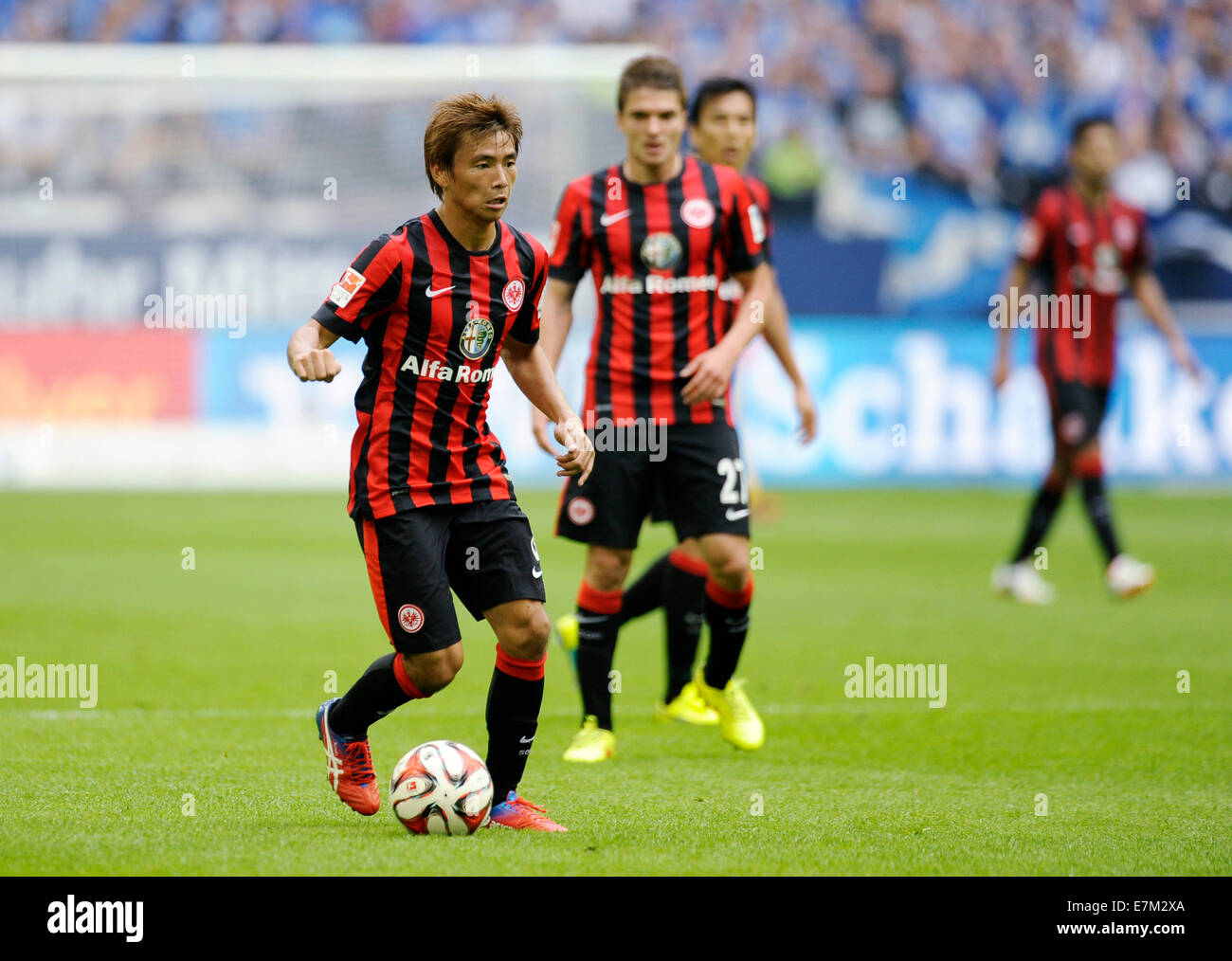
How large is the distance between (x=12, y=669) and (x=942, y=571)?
6.47 m

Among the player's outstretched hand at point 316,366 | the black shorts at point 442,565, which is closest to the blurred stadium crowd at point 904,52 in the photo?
the black shorts at point 442,565

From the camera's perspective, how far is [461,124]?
450 centimetres

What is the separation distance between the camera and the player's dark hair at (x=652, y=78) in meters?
5.96

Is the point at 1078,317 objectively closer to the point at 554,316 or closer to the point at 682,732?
the point at 682,732

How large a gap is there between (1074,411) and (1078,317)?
23.6 inches

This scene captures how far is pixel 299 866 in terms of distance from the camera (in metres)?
4.04

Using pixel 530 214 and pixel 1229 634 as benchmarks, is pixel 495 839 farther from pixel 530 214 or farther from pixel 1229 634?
pixel 530 214

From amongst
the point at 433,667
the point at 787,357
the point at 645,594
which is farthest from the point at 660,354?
the point at 433,667

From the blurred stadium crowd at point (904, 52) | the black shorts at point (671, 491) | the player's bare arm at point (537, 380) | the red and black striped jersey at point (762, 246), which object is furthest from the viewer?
the blurred stadium crowd at point (904, 52)

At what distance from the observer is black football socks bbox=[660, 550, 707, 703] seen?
22.0 ft

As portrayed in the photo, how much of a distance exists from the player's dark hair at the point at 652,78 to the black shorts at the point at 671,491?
116 centimetres

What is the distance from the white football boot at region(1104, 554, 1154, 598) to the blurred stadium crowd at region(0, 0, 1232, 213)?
10.4 meters

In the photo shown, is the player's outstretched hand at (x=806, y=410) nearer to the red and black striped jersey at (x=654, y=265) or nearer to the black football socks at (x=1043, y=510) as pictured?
the red and black striped jersey at (x=654, y=265)

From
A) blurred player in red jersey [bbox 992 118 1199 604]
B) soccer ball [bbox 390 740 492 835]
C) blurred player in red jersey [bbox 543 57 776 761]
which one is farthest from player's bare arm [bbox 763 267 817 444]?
blurred player in red jersey [bbox 992 118 1199 604]
